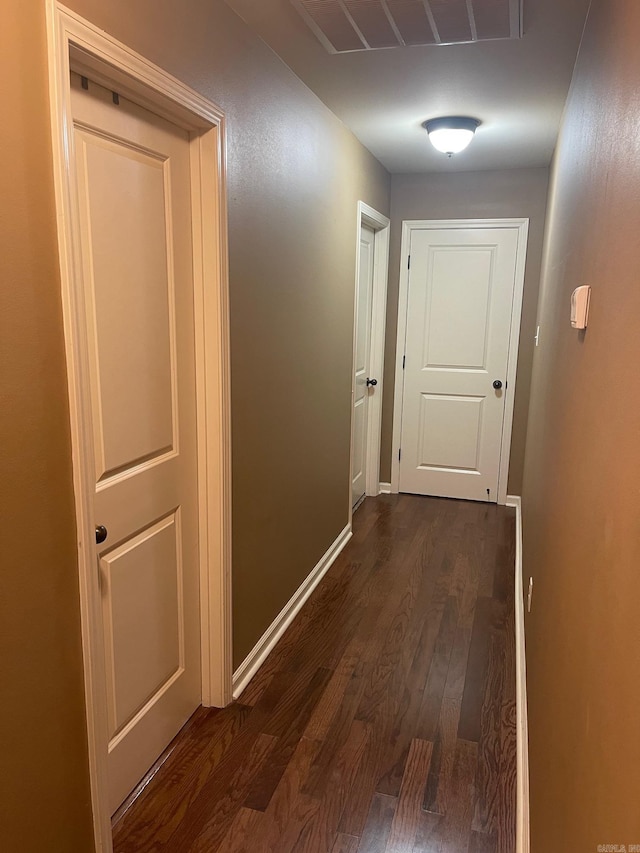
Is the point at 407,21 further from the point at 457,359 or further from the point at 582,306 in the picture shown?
the point at 457,359

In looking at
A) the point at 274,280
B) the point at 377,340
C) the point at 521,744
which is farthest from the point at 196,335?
the point at 377,340

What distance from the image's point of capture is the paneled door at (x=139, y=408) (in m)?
1.52

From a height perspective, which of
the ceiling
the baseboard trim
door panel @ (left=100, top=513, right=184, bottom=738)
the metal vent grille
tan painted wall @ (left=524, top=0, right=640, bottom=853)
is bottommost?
the baseboard trim

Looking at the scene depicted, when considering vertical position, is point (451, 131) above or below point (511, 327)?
above

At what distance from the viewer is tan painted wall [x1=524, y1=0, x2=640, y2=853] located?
711 millimetres

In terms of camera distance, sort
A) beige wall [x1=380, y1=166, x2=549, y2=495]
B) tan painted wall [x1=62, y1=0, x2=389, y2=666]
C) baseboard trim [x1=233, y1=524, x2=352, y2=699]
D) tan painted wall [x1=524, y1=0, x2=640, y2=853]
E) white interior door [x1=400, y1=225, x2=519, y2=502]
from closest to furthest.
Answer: tan painted wall [x1=524, y1=0, x2=640, y2=853]
tan painted wall [x1=62, y1=0, x2=389, y2=666]
baseboard trim [x1=233, y1=524, x2=352, y2=699]
beige wall [x1=380, y1=166, x2=549, y2=495]
white interior door [x1=400, y1=225, x2=519, y2=502]

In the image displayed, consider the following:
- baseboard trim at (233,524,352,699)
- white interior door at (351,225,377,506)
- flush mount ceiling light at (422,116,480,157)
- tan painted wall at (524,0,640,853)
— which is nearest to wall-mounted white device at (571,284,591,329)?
tan painted wall at (524,0,640,853)

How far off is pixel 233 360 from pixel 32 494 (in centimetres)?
97

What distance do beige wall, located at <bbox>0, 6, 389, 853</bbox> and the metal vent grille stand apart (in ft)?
0.91

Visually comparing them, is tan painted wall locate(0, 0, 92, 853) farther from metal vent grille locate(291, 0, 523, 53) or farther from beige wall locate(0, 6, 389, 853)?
metal vent grille locate(291, 0, 523, 53)

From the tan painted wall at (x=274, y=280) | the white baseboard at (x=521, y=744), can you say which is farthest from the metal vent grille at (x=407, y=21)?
the white baseboard at (x=521, y=744)

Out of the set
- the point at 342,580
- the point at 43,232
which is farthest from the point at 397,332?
the point at 43,232

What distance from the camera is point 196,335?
1.98 m

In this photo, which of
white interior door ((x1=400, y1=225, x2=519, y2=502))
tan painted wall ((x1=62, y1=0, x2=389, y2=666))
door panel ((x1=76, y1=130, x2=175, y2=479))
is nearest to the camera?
door panel ((x1=76, y1=130, x2=175, y2=479))
